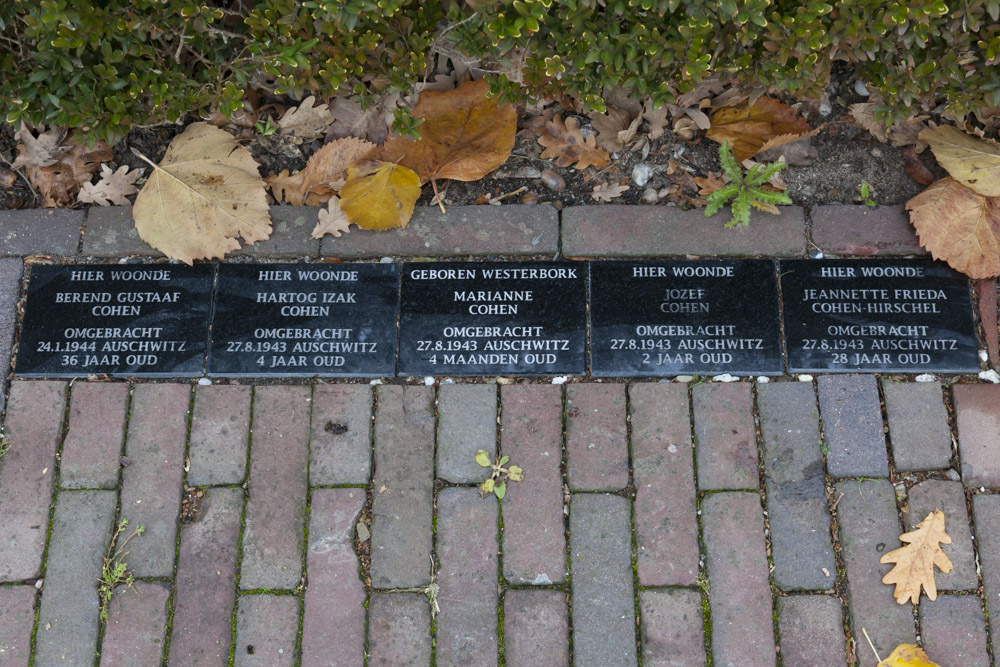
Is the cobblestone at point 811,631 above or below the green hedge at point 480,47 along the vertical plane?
below

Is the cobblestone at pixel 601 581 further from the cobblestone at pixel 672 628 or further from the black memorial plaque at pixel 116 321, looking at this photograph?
the black memorial plaque at pixel 116 321

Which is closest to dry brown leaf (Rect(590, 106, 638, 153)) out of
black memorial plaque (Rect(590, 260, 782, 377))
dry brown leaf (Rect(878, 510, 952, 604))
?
black memorial plaque (Rect(590, 260, 782, 377))

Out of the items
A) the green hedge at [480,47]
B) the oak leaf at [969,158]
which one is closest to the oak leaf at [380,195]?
the green hedge at [480,47]

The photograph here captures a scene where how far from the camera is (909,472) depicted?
2299 millimetres

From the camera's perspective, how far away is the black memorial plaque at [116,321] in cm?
243

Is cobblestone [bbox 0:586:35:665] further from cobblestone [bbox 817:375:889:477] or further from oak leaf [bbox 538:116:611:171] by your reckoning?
cobblestone [bbox 817:375:889:477]

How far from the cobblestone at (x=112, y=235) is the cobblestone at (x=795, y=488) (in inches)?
88.5

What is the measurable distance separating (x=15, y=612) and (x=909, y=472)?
2.93m

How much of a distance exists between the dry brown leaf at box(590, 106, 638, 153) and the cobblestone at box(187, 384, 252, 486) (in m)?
1.58

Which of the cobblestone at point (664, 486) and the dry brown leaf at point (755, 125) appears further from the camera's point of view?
the dry brown leaf at point (755, 125)

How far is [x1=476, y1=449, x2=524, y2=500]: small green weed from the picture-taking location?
2.30 m

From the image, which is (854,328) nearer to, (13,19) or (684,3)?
(684,3)

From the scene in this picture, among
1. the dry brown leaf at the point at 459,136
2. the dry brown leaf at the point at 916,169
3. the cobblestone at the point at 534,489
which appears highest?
the dry brown leaf at the point at 459,136

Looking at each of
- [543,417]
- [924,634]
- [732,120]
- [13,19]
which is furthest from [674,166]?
[13,19]
